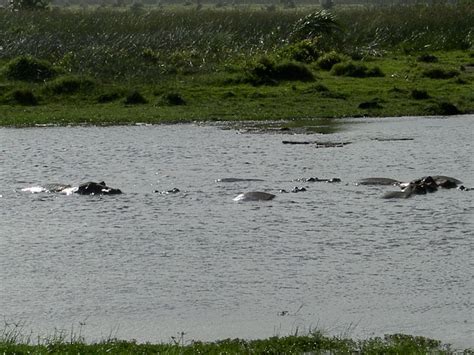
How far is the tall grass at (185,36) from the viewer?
31.0 m

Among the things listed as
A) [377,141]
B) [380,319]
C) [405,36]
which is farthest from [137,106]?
[380,319]

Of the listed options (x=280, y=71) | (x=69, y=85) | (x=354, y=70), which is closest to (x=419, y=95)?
(x=354, y=70)

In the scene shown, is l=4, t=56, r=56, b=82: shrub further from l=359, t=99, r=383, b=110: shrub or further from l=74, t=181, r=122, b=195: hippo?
l=74, t=181, r=122, b=195: hippo

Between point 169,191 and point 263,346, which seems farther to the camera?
point 169,191

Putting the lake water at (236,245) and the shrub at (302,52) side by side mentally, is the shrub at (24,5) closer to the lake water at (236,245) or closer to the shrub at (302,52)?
the shrub at (302,52)

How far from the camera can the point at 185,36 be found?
111ft

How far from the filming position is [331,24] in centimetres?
3484

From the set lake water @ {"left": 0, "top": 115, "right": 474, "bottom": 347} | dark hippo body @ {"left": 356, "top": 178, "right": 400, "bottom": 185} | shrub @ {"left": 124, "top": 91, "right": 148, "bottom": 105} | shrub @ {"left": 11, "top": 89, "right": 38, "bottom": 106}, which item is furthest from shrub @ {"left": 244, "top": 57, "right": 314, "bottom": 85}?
dark hippo body @ {"left": 356, "top": 178, "right": 400, "bottom": 185}

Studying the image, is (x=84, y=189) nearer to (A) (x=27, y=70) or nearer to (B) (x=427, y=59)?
(A) (x=27, y=70)

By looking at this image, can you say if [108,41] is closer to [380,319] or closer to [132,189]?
[132,189]

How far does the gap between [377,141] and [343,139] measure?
0.69 metres

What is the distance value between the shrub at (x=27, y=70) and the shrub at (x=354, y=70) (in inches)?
285

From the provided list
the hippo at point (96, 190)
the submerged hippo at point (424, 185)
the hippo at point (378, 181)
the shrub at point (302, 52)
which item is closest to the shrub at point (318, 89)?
the shrub at point (302, 52)

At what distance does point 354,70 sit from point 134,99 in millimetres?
6106
